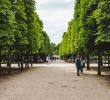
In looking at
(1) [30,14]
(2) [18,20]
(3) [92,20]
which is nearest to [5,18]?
(3) [92,20]

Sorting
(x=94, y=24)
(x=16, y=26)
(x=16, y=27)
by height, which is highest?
(x=16, y=26)

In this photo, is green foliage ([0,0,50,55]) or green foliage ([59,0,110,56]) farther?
green foliage ([0,0,50,55])

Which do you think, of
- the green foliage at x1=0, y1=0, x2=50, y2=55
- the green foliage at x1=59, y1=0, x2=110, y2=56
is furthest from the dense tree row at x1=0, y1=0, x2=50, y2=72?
the green foliage at x1=59, y1=0, x2=110, y2=56

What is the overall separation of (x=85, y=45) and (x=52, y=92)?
66.3 ft

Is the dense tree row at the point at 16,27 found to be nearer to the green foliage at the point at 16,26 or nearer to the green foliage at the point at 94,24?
the green foliage at the point at 16,26

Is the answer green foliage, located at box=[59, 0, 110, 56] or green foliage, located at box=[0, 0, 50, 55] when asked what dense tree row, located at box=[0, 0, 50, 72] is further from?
green foliage, located at box=[59, 0, 110, 56]

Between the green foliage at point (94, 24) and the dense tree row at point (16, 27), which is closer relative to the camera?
the green foliage at point (94, 24)

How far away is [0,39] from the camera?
125 feet

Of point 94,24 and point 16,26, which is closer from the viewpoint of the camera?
point 94,24

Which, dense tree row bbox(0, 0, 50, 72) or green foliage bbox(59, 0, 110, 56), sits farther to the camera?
dense tree row bbox(0, 0, 50, 72)

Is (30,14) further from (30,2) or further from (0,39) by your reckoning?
(0,39)

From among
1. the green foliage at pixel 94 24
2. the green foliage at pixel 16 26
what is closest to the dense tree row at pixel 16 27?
the green foliage at pixel 16 26

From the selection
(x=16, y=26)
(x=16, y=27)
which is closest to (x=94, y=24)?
(x=16, y=27)

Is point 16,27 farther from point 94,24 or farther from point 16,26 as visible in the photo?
point 94,24
